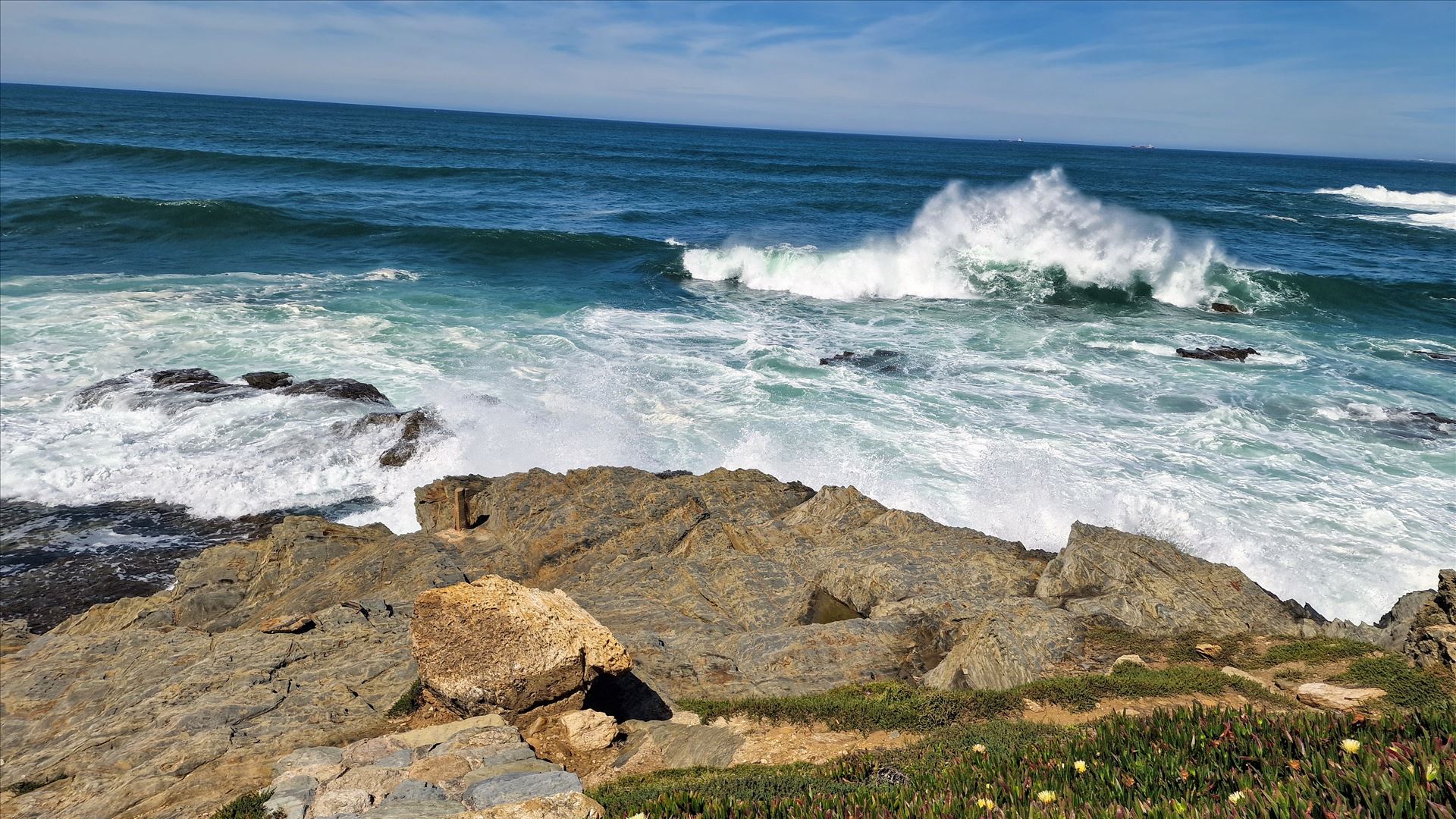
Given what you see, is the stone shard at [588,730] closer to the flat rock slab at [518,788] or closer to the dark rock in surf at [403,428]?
the flat rock slab at [518,788]

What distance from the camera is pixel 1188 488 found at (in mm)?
15031

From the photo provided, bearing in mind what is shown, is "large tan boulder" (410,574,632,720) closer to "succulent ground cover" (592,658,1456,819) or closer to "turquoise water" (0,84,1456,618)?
"succulent ground cover" (592,658,1456,819)

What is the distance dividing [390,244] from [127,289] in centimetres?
1105

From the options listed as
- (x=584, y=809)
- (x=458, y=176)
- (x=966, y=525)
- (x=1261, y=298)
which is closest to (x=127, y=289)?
(x=966, y=525)

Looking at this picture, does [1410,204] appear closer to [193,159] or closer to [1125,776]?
[1125,776]

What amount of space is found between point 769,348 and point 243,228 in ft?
88.9

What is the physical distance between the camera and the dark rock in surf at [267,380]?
18578mm

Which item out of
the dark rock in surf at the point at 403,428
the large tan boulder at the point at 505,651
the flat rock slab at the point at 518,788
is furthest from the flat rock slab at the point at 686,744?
the dark rock in surf at the point at 403,428

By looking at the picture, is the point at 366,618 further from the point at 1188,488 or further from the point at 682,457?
the point at 1188,488

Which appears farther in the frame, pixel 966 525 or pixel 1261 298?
pixel 1261 298

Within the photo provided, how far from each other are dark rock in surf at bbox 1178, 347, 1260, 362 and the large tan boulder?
22071mm

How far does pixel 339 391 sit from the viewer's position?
18281 mm

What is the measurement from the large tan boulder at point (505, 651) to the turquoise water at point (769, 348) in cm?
715

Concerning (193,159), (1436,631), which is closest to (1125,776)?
(1436,631)
